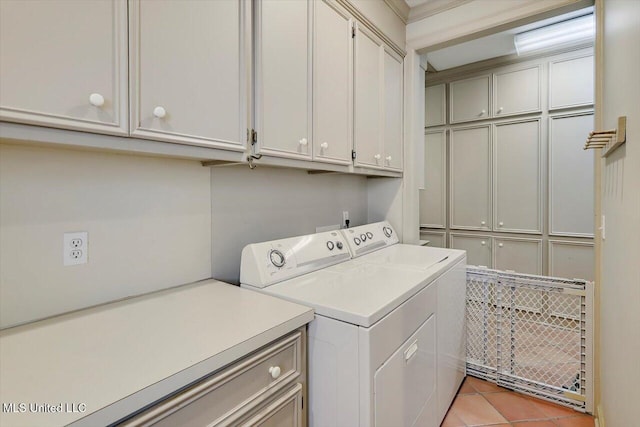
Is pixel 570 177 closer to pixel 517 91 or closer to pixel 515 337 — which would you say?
pixel 517 91

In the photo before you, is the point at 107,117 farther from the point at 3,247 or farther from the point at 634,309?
the point at 634,309

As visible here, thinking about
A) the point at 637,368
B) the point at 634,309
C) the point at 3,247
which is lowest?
the point at 637,368

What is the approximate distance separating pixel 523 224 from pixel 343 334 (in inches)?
Result: 118

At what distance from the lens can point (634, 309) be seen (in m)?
0.97

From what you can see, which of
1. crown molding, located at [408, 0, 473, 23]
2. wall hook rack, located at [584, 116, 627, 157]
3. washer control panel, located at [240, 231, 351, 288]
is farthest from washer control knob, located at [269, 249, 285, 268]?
crown molding, located at [408, 0, 473, 23]

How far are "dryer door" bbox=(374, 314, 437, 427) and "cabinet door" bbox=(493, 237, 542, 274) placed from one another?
7.47ft

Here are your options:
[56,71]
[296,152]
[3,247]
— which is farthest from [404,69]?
[3,247]

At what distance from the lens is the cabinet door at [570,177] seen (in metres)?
2.90

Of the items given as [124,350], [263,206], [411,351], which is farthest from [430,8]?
[124,350]

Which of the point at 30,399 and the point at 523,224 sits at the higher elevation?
the point at 523,224

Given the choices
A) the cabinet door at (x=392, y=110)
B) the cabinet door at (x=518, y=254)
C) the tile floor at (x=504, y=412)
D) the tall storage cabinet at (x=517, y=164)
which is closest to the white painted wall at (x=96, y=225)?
the cabinet door at (x=392, y=110)

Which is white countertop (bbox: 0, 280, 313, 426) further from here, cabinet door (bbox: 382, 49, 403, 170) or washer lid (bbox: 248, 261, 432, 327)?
cabinet door (bbox: 382, 49, 403, 170)

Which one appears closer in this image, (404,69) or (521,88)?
(404,69)

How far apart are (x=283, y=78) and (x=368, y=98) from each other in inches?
30.0
